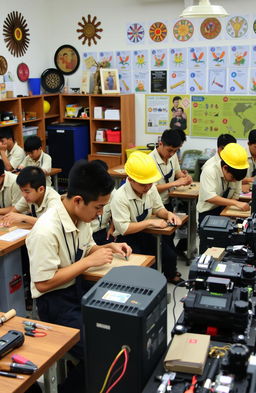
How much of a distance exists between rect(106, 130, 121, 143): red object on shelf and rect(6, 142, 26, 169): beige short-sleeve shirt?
4.79 ft

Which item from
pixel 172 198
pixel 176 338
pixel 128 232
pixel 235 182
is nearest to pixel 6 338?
pixel 176 338

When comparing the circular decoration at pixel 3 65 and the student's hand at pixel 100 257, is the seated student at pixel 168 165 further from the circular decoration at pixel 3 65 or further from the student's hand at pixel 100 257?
the circular decoration at pixel 3 65

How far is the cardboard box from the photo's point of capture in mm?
1255

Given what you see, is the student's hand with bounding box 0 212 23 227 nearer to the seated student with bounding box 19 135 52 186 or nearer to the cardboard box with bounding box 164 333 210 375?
the seated student with bounding box 19 135 52 186

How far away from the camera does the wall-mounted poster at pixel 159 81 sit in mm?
6242

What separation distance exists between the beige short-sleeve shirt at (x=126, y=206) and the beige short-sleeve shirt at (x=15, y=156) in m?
2.59

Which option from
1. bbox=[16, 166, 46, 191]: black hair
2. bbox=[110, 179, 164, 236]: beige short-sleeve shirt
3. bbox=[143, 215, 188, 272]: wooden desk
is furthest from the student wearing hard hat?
bbox=[16, 166, 46, 191]: black hair

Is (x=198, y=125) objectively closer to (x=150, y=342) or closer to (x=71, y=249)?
(x=71, y=249)

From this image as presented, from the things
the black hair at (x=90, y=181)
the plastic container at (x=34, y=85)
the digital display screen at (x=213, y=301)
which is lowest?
the digital display screen at (x=213, y=301)

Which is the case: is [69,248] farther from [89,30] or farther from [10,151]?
[89,30]

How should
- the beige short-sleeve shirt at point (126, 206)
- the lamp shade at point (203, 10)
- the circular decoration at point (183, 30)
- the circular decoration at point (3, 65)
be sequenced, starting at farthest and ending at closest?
the circular decoration at point (3, 65), the circular decoration at point (183, 30), the lamp shade at point (203, 10), the beige short-sleeve shirt at point (126, 206)

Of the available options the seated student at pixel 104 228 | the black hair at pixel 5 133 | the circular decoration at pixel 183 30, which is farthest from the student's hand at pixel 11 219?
the circular decoration at pixel 183 30

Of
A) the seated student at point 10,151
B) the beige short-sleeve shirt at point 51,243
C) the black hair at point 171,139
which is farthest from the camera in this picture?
the seated student at point 10,151

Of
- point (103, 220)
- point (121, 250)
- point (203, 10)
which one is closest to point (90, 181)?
point (121, 250)
